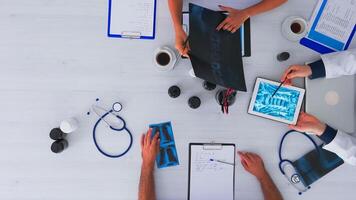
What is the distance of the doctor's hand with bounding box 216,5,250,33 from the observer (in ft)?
3.63

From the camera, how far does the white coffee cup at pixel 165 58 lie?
1.21 m

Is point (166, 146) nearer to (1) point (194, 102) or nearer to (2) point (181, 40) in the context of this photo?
(1) point (194, 102)

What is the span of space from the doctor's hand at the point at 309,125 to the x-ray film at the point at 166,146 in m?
0.47

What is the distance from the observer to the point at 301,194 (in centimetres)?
124

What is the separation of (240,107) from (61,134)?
0.71 metres

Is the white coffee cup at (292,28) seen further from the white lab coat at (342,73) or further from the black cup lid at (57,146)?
the black cup lid at (57,146)

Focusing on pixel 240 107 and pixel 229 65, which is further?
pixel 240 107

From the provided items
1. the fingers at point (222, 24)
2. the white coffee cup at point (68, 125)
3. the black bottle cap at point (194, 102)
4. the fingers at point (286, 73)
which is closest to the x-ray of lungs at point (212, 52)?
the fingers at point (222, 24)

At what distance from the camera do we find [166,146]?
4.01 feet

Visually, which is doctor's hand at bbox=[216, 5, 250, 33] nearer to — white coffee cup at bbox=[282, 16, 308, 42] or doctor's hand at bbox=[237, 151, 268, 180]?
white coffee cup at bbox=[282, 16, 308, 42]

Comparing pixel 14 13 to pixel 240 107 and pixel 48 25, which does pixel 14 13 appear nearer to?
pixel 48 25

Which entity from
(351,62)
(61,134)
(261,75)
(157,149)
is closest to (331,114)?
(351,62)

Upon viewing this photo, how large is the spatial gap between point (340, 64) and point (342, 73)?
1.6 inches

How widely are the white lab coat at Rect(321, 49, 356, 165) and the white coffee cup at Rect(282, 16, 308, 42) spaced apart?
130 millimetres
